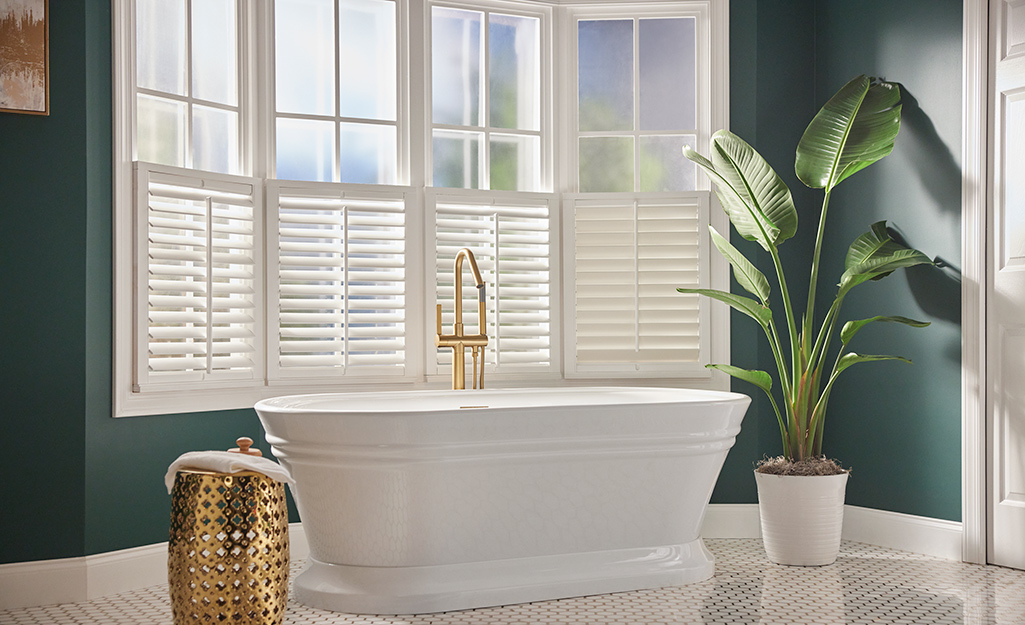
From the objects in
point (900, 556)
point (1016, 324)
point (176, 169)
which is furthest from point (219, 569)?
point (1016, 324)

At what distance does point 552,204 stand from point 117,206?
175cm

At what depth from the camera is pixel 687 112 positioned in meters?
4.03

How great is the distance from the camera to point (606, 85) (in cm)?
403

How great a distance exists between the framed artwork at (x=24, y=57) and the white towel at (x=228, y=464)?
133 cm

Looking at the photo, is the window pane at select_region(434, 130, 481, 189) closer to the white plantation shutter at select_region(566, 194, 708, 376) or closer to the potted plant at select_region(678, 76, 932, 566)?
the white plantation shutter at select_region(566, 194, 708, 376)

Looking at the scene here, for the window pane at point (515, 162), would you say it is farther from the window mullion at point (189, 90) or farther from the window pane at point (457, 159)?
the window mullion at point (189, 90)

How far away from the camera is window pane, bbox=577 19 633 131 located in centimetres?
403

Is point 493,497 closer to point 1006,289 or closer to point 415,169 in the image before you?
point 415,169

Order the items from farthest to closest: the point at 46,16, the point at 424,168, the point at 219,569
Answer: the point at 424,168 < the point at 46,16 < the point at 219,569

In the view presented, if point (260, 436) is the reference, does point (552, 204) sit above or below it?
above

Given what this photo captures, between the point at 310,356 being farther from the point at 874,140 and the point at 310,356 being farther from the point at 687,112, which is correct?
the point at 874,140

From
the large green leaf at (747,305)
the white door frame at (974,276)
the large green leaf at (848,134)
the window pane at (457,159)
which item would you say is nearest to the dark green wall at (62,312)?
the window pane at (457,159)

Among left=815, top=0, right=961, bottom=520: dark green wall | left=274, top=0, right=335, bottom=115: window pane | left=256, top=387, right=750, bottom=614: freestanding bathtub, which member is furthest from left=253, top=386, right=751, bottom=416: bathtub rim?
left=274, top=0, right=335, bottom=115: window pane

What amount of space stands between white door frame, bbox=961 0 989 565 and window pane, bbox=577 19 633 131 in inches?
53.3
